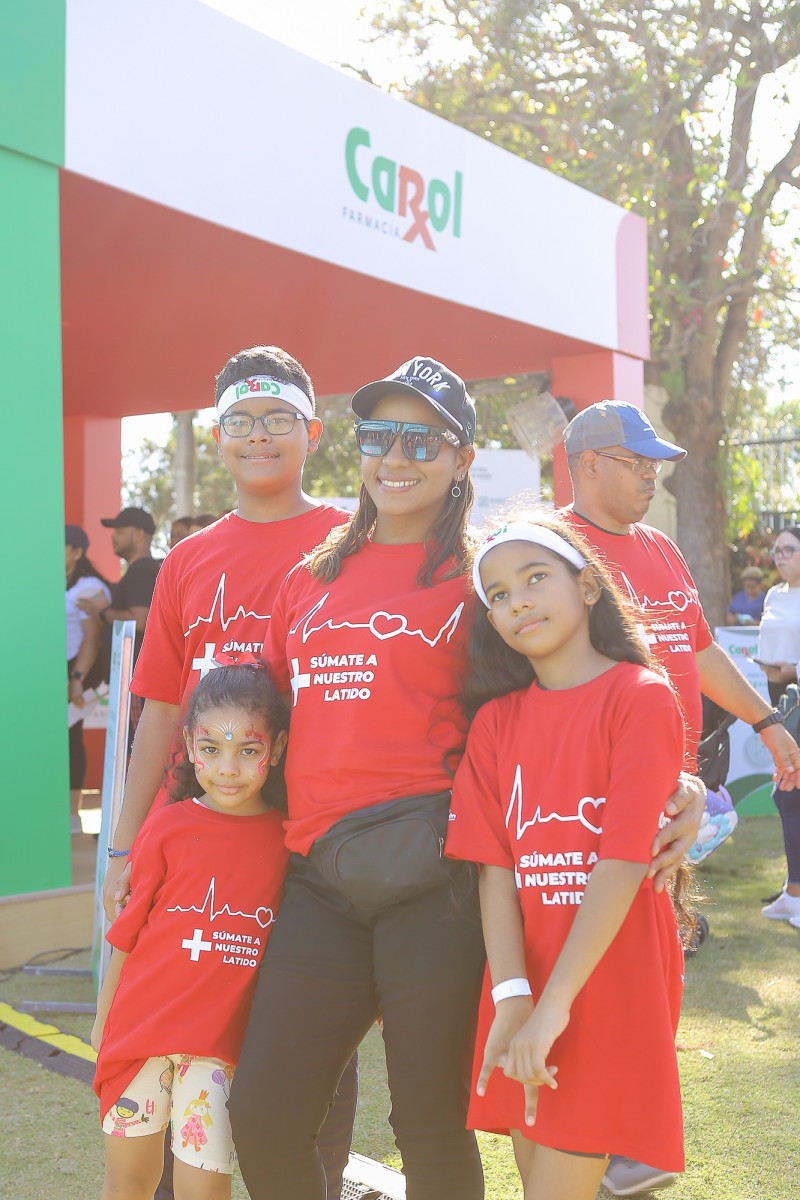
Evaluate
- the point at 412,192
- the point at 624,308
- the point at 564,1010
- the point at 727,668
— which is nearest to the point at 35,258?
the point at 412,192

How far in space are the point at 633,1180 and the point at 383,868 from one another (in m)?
1.59

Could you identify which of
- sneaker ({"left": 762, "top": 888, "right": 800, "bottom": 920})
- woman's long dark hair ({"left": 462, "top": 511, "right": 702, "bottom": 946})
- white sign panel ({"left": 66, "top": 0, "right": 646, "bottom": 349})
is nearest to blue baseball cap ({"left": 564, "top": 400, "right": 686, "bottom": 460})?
woman's long dark hair ({"left": 462, "top": 511, "right": 702, "bottom": 946})

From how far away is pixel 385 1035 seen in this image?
2105 mm

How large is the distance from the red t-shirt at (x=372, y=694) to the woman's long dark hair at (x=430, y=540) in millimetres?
25

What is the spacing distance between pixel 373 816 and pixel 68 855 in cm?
348

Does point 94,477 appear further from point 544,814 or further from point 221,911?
point 544,814

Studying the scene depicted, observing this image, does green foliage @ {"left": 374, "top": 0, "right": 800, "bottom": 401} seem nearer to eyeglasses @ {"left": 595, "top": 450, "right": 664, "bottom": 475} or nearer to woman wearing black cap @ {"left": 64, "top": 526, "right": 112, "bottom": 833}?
woman wearing black cap @ {"left": 64, "top": 526, "right": 112, "bottom": 833}

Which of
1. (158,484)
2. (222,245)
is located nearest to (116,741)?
(222,245)

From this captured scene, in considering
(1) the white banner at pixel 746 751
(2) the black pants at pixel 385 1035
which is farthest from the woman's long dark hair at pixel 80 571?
(2) the black pants at pixel 385 1035

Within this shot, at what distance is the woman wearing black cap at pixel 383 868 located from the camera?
6.72 ft

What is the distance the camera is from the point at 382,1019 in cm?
216

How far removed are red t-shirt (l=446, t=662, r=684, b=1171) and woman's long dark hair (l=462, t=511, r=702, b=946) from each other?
0.05 m

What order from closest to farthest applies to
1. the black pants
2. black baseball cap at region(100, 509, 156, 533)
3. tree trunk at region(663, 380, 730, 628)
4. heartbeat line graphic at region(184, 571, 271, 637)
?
the black pants < heartbeat line graphic at region(184, 571, 271, 637) < black baseball cap at region(100, 509, 156, 533) < tree trunk at region(663, 380, 730, 628)

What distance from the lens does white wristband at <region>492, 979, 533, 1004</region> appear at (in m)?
1.91
